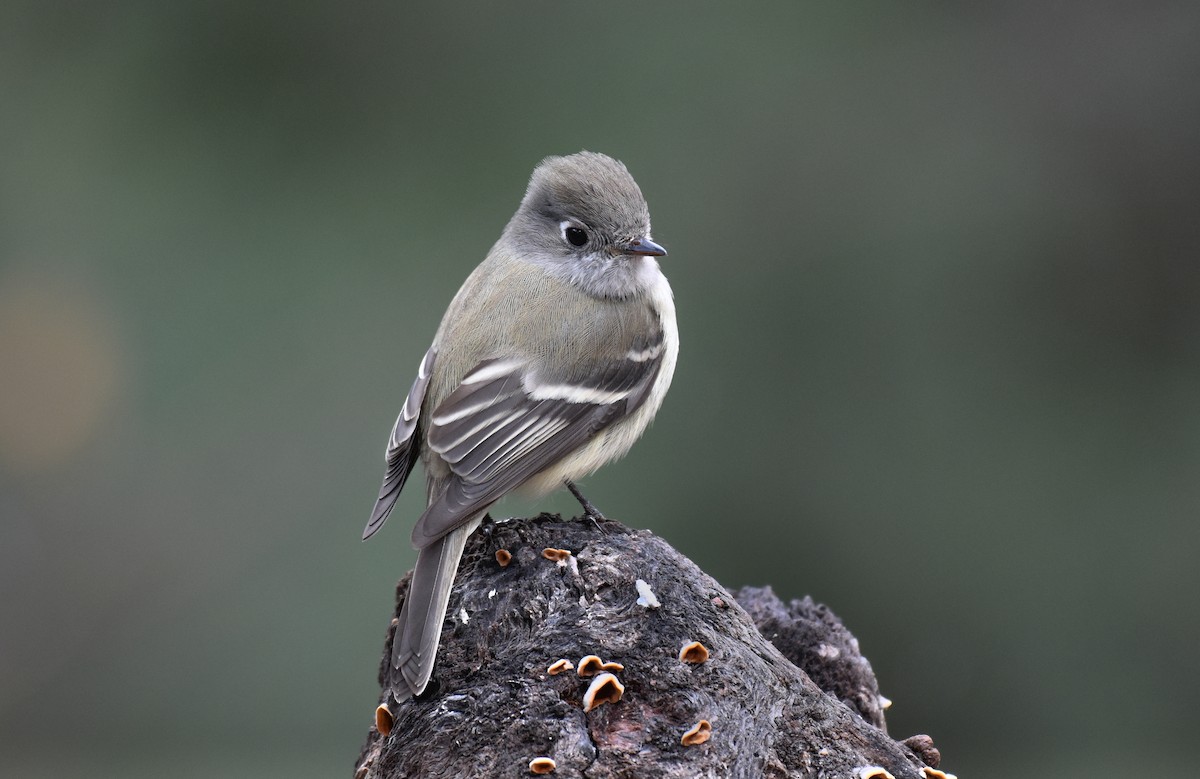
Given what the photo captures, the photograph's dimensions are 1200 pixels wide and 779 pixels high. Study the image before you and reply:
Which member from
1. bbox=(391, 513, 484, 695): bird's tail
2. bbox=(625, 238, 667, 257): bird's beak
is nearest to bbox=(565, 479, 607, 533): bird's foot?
bbox=(391, 513, 484, 695): bird's tail

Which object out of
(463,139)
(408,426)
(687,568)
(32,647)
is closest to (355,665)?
(32,647)

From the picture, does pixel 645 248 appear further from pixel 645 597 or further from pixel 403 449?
pixel 645 597

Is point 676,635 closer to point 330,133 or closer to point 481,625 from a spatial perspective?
point 481,625

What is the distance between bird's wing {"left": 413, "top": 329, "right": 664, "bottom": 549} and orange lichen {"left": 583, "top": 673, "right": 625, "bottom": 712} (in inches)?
42.6

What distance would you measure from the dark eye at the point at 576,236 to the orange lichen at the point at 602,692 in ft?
8.10

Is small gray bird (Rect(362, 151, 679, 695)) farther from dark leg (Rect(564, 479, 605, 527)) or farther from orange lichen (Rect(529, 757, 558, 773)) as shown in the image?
orange lichen (Rect(529, 757, 558, 773))

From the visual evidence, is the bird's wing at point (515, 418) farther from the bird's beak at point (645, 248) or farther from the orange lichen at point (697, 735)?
the orange lichen at point (697, 735)

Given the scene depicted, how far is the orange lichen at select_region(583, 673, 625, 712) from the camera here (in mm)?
3047

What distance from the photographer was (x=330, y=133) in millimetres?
7785

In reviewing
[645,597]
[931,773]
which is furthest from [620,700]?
[931,773]

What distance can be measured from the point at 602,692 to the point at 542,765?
9.1 inches

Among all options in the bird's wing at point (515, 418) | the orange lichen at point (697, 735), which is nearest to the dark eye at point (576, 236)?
the bird's wing at point (515, 418)

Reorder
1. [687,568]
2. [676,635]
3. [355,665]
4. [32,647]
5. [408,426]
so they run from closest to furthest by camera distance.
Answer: [676,635] < [687,568] < [408,426] < [355,665] < [32,647]

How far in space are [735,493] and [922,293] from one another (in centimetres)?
156
